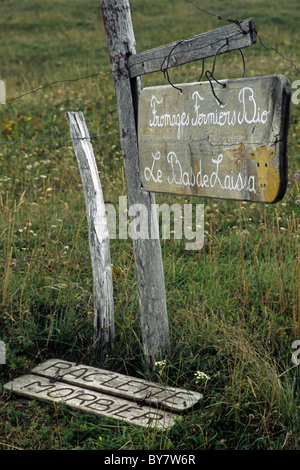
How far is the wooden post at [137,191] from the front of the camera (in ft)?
10.8

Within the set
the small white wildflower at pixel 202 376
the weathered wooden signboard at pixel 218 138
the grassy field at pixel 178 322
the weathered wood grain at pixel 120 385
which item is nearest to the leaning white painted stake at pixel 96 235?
the grassy field at pixel 178 322

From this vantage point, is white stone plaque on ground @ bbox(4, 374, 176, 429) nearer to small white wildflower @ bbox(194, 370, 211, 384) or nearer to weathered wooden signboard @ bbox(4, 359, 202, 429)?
weathered wooden signboard @ bbox(4, 359, 202, 429)

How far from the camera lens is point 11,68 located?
13234 millimetres

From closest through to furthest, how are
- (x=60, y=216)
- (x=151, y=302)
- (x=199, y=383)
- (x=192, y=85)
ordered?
(x=192, y=85) < (x=199, y=383) < (x=151, y=302) < (x=60, y=216)

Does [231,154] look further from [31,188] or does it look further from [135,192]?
[31,188]

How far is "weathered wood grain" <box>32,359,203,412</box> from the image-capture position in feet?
9.88

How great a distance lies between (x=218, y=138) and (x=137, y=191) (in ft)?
2.90

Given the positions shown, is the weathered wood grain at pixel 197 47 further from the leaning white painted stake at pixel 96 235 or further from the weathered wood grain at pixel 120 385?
the weathered wood grain at pixel 120 385

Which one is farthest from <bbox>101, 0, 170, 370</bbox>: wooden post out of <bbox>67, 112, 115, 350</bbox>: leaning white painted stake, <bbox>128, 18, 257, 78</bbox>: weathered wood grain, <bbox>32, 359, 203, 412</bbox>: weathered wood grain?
<bbox>67, 112, 115, 350</bbox>: leaning white painted stake

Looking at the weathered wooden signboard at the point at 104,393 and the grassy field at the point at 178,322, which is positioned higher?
the grassy field at the point at 178,322

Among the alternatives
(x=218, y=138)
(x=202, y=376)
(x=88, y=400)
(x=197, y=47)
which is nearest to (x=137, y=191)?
(x=218, y=138)

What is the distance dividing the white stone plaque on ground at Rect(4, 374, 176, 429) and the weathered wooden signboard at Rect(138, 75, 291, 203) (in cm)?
128
